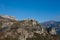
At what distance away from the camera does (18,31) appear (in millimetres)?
53344

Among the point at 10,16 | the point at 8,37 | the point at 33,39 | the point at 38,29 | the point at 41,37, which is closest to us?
the point at 8,37

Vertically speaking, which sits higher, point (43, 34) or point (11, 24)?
point (11, 24)

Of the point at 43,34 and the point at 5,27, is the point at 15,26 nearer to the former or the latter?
the point at 5,27

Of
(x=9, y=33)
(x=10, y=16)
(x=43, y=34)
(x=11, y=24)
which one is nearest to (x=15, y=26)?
(x=11, y=24)

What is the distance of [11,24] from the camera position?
60250 millimetres

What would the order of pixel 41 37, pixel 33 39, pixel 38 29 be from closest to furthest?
1. pixel 33 39
2. pixel 41 37
3. pixel 38 29

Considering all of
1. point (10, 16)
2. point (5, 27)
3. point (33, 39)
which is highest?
point (10, 16)

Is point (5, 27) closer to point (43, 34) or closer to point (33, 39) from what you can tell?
point (33, 39)

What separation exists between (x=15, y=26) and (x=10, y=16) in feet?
67.2

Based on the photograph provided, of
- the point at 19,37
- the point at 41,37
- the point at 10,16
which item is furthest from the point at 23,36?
the point at 10,16

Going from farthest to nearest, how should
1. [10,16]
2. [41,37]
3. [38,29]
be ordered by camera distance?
[10,16] → [38,29] → [41,37]

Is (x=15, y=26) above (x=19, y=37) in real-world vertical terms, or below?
above

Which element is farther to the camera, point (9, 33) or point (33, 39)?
point (33, 39)

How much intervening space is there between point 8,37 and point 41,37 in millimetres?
14118
